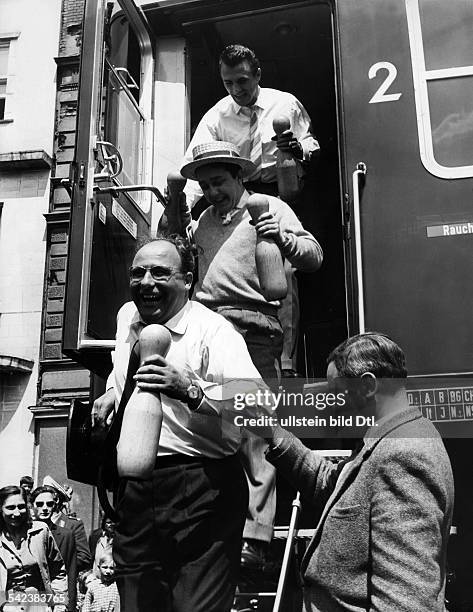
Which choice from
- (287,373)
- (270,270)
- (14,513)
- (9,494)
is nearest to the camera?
(270,270)

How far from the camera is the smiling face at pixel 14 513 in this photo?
3.91 m

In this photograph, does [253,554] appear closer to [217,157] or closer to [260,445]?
[260,445]

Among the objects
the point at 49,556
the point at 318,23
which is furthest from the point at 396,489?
the point at 318,23

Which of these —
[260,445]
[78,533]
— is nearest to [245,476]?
[260,445]

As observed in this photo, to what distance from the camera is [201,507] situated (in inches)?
71.7

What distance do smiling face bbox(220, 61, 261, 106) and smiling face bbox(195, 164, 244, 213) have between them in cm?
65

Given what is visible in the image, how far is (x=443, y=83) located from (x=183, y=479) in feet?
5.62

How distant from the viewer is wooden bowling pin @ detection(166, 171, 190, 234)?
2881 mm

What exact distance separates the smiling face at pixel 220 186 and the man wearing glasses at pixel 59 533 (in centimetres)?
208

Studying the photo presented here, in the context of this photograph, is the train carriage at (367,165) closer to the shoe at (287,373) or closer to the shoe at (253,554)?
the shoe at (287,373)

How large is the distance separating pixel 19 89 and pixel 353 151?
642cm

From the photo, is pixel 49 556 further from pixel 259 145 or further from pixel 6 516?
pixel 259 145

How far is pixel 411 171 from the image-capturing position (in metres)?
2.71

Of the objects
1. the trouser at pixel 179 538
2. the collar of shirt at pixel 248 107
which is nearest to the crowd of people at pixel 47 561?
the trouser at pixel 179 538
